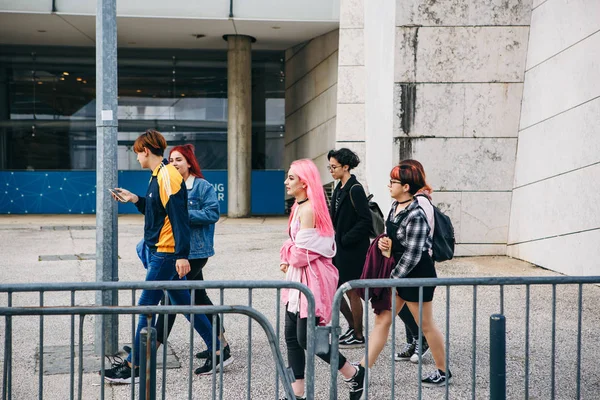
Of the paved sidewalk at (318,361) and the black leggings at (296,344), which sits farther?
the paved sidewalk at (318,361)

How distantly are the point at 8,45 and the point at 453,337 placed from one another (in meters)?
21.6

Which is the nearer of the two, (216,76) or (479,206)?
(479,206)

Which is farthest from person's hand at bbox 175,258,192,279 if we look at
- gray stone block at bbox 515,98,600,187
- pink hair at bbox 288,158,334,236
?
gray stone block at bbox 515,98,600,187

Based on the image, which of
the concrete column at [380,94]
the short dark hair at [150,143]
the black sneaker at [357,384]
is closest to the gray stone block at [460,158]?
the concrete column at [380,94]

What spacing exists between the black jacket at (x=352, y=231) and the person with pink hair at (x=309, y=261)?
123 centimetres

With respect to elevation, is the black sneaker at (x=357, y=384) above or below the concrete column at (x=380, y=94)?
below

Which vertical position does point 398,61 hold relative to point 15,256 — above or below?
above

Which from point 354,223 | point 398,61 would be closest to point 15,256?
point 398,61

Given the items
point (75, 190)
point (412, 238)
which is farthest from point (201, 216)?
point (75, 190)

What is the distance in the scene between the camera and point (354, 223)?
6.16 meters

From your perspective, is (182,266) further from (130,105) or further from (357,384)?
(130,105)

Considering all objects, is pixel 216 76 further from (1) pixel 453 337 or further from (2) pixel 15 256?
(1) pixel 453 337

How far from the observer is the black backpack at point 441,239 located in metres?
5.46

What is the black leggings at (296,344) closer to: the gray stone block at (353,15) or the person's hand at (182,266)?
the person's hand at (182,266)
